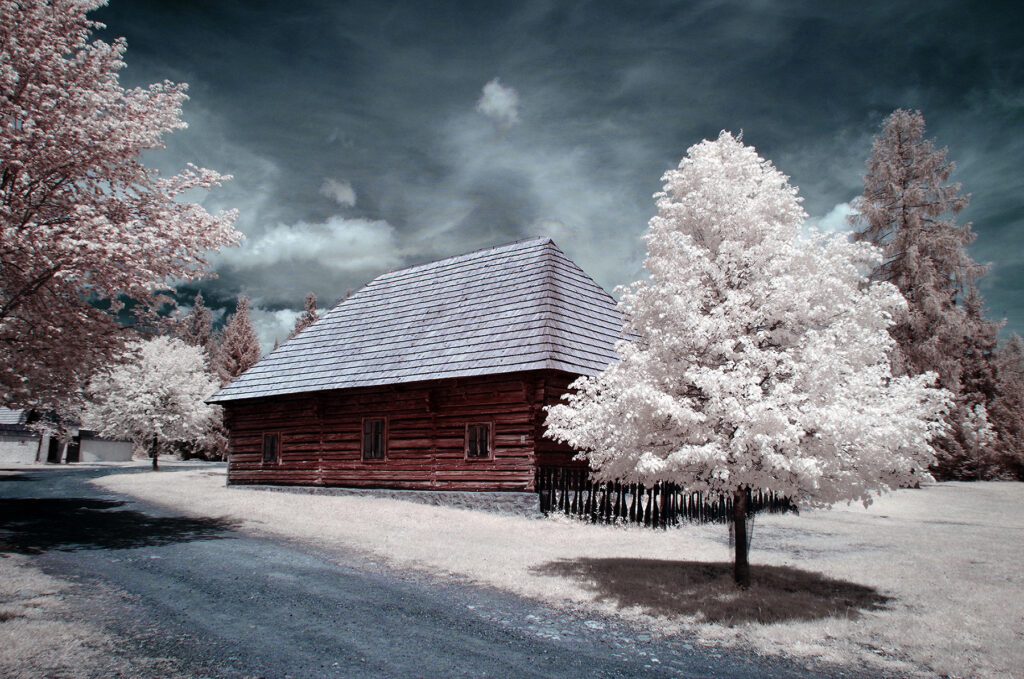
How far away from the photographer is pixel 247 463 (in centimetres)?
2350

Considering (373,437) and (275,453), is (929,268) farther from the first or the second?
(275,453)

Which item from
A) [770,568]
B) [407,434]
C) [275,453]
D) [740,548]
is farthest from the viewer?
[275,453]

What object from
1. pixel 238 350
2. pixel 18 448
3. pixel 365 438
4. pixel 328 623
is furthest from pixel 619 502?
pixel 238 350

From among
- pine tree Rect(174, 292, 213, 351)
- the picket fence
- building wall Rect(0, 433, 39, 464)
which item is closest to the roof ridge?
the picket fence

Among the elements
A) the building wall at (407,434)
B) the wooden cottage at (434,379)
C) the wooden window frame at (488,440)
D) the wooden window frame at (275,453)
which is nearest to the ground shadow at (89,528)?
the building wall at (407,434)

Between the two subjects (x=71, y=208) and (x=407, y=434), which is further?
(x=407, y=434)

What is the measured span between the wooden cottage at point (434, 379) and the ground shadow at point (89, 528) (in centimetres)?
620

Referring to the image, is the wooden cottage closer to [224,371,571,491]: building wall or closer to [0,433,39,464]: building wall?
[224,371,571,491]: building wall

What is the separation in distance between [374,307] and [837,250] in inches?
756

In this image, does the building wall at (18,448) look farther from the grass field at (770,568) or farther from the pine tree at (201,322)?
the pine tree at (201,322)

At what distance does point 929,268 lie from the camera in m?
28.8

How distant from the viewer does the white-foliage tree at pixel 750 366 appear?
283 inches

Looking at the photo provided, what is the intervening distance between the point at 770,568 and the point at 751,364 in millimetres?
3947

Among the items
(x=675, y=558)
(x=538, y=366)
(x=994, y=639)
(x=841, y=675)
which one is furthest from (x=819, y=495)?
(x=538, y=366)
